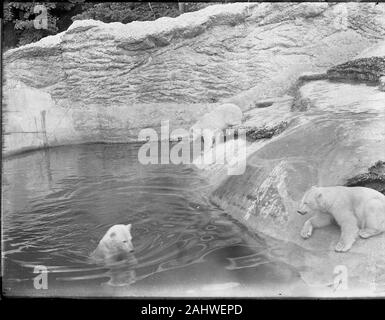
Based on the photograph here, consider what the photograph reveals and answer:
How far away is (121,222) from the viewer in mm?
3717

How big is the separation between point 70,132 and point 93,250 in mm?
850

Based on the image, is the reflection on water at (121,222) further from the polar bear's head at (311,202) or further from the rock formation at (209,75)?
the polar bear's head at (311,202)

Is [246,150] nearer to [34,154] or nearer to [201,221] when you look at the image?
[201,221]

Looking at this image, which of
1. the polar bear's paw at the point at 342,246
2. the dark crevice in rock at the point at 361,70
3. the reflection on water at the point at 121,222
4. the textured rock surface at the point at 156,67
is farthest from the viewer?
the textured rock surface at the point at 156,67

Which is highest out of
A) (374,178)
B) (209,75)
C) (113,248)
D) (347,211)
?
(209,75)

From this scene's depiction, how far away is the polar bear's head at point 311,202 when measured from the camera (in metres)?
3.46

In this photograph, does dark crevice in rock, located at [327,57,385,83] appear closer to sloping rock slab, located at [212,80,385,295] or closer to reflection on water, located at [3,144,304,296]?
sloping rock slab, located at [212,80,385,295]

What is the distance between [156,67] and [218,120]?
56cm

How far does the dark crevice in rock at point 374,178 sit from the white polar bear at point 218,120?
90cm

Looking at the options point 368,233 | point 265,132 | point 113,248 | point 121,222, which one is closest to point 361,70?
point 265,132

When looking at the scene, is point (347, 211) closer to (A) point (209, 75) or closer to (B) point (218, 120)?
(B) point (218, 120)

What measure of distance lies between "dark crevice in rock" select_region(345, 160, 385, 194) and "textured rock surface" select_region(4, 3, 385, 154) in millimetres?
827

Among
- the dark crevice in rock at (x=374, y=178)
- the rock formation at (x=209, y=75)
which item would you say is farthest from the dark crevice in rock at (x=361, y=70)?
the dark crevice in rock at (x=374, y=178)

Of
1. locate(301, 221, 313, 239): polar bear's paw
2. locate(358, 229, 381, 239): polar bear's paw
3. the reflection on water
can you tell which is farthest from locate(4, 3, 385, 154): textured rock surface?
locate(358, 229, 381, 239): polar bear's paw
